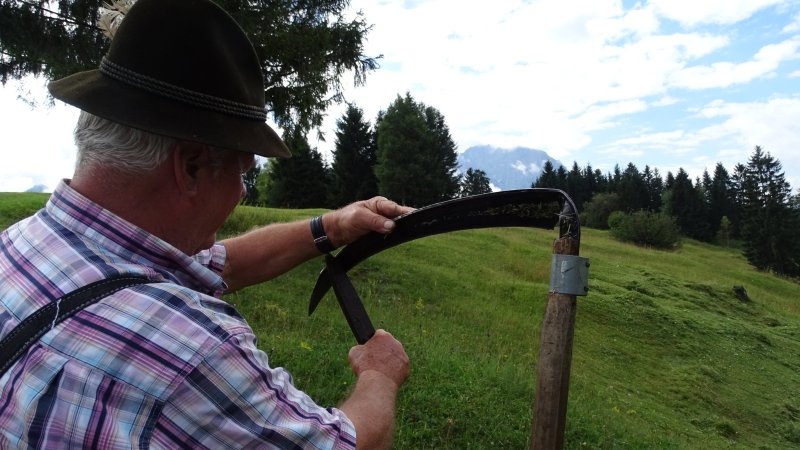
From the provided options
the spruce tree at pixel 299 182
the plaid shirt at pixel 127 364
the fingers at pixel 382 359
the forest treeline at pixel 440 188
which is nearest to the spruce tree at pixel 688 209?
the forest treeline at pixel 440 188

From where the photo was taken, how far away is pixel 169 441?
1165 millimetres

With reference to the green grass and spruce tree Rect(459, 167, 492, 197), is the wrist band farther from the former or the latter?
spruce tree Rect(459, 167, 492, 197)

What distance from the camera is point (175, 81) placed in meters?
1.40

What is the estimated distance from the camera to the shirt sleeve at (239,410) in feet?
3.85

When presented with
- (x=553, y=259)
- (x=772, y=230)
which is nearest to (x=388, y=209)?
(x=553, y=259)

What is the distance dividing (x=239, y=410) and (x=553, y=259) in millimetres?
1691

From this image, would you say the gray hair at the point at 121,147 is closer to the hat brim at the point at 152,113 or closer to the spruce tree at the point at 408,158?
the hat brim at the point at 152,113

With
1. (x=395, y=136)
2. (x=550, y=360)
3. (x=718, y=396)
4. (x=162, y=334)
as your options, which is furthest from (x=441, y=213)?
(x=395, y=136)

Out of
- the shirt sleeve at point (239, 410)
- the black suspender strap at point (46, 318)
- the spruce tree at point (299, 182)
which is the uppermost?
the spruce tree at point (299, 182)

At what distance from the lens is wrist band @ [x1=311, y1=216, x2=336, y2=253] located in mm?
2736

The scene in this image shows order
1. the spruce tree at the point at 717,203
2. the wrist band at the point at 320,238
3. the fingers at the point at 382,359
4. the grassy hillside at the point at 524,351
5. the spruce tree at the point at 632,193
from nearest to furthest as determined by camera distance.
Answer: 1. the fingers at the point at 382,359
2. the wrist band at the point at 320,238
3. the grassy hillside at the point at 524,351
4. the spruce tree at the point at 632,193
5. the spruce tree at the point at 717,203

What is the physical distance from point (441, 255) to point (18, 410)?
1401 centimetres

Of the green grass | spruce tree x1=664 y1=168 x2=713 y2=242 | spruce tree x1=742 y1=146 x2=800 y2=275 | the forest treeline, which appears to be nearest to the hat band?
the green grass

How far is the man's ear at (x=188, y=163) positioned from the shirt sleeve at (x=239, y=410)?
423mm
